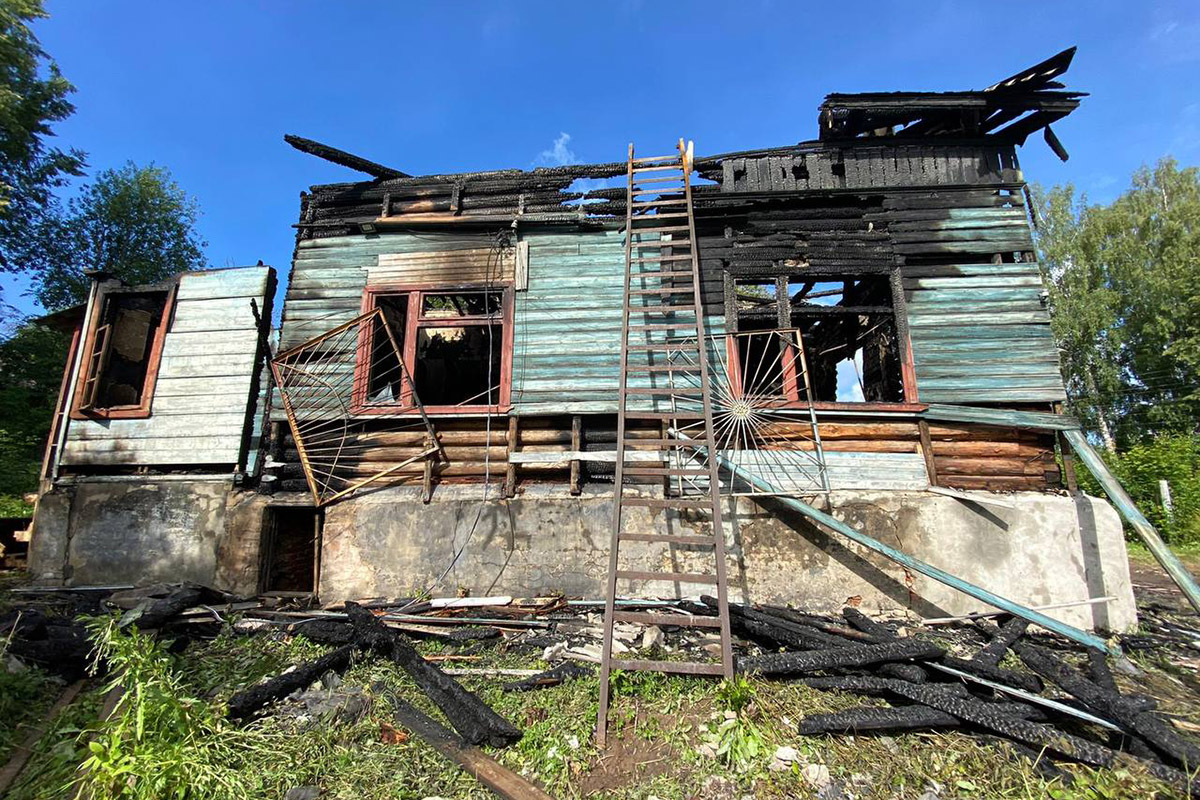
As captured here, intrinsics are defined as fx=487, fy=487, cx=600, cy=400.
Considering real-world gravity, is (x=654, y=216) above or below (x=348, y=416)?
above

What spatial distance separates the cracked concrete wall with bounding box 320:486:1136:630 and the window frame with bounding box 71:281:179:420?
3646 millimetres

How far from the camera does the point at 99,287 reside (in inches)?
303

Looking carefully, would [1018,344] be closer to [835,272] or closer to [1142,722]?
[835,272]

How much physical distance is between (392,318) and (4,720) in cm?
560

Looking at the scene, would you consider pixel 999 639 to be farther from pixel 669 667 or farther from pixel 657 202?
pixel 657 202

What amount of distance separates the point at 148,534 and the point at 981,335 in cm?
1192

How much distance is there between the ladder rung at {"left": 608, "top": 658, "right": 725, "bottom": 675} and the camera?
378 cm

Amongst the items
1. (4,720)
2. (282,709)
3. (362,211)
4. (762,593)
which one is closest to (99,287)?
(362,211)

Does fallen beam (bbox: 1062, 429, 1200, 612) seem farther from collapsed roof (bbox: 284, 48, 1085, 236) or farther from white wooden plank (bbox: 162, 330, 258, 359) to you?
white wooden plank (bbox: 162, 330, 258, 359)

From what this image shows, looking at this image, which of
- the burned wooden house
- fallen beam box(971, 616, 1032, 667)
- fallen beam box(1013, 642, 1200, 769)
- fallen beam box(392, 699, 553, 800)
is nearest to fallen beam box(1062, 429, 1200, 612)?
the burned wooden house

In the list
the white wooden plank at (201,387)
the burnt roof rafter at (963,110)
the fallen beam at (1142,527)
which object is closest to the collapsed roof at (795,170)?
the burnt roof rafter at (963,110)

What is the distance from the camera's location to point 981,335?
6.76 meters

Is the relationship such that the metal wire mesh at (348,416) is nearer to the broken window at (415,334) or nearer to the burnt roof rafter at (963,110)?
the broken window at (415,334)

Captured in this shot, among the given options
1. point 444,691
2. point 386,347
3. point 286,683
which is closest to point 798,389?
point 444,691
